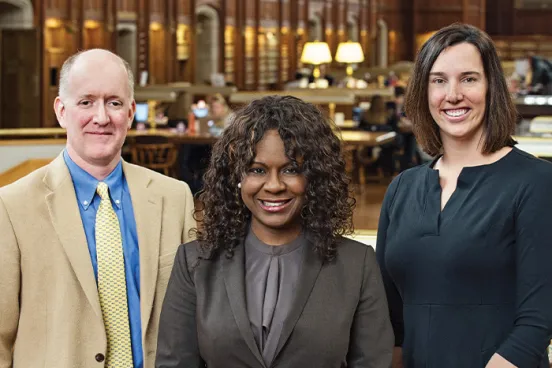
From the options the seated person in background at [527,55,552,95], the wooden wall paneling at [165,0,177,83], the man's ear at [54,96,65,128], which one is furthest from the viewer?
the wooden wall paneling at [165,0,177,83]

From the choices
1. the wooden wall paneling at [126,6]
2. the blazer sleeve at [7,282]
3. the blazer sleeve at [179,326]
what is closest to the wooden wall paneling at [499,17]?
the wooden wall paneling at [126,6]

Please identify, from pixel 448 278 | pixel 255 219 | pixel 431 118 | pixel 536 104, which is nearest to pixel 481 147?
pixel 431 118

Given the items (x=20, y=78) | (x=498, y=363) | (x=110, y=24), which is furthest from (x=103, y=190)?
(x=110, y=24)

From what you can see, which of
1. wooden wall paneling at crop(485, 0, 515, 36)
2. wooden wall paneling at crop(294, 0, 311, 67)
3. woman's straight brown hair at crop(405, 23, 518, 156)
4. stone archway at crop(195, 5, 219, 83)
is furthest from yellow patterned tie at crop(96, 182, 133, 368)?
wooden wall paneling at crop(485, 0, 515, 36)

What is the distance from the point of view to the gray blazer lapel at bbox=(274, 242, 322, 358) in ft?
6.29

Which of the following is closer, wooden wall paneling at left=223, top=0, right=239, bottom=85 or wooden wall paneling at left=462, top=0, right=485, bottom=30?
wooden wall paneling at left=223, top=0, right=239, bottom=85

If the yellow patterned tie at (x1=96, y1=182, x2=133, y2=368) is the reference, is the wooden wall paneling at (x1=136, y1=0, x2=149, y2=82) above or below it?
above

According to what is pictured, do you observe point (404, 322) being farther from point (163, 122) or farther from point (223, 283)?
point (163, 122)

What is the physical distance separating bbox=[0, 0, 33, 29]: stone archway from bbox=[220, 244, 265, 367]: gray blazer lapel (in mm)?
12833

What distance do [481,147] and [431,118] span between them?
5.5 inches

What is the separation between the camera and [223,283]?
6.50ft

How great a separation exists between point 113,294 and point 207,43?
1763cm

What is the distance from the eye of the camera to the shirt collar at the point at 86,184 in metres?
2.25

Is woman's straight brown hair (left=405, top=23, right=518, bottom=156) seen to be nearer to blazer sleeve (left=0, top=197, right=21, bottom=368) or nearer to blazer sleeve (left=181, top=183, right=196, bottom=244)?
blazer sleeve (left=181, top=183, right=196, bottom=244)
